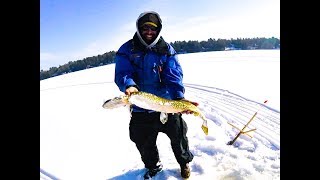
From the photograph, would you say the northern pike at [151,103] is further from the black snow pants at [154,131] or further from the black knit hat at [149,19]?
the black knit hat at [149,19]

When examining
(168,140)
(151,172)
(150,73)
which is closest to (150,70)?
(150,73)

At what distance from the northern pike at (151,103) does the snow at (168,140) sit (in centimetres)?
73

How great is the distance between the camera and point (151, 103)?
2482mm

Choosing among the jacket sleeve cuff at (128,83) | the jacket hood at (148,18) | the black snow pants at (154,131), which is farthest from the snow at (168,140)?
the jacket hood at (148,18)

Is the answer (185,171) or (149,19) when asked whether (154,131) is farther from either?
(149,19)

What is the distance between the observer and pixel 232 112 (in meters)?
5.22

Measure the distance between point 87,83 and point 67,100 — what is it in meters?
2.03

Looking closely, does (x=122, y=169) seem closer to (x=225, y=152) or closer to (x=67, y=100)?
(x=225, y=152)

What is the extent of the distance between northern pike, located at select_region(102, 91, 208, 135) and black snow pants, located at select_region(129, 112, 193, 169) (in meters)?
0.22

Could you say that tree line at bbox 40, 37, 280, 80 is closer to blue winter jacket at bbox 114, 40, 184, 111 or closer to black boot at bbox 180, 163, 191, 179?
blue winter jacket at bbox 114, 40, 184, 111

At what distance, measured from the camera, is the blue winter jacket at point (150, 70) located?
2.71m

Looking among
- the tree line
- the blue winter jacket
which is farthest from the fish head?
the tree line

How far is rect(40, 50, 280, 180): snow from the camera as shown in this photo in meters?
3.19
